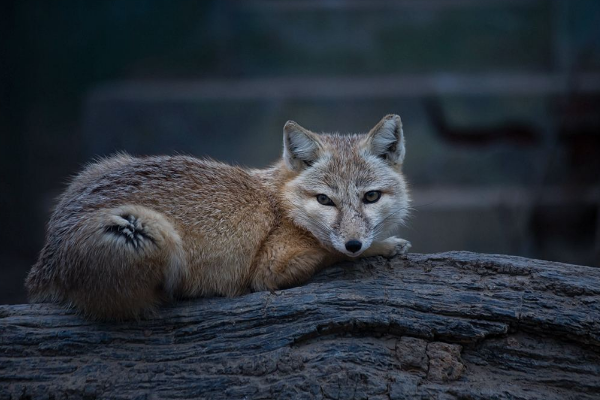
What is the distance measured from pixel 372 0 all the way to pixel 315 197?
362 inches

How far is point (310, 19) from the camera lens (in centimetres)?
1312

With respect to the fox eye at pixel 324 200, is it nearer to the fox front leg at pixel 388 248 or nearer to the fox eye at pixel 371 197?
the fox eye at pixel 371 197

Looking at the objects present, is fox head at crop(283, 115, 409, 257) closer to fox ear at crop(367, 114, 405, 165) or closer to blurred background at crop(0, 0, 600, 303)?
fox ear at crop(367, 114, 405, 165)

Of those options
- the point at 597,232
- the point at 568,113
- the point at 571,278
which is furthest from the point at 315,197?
the point at 568,113

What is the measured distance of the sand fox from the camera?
4547mm

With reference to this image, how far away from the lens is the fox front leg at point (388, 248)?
16.6 ft

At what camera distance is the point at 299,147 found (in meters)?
5.49

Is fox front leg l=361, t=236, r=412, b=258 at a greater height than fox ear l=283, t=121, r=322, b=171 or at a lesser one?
lesser

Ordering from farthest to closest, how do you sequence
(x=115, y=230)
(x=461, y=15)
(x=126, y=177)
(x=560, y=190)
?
(x=461, y=15) < (x=560, y=190) < (x=126, y=177) < (x=115, y=230)

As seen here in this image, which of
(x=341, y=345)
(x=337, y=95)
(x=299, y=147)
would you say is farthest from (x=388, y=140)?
(x=337, y=95)

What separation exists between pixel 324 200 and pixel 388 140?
86 cm

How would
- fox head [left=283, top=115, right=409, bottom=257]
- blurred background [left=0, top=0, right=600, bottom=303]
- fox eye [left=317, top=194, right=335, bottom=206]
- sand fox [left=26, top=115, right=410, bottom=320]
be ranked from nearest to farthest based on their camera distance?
sand fox [left=26, top=115, right=410, bottom=320]
fox head [left=283, top=115, right=409, bottom=257]
fox eye [left=317, top=194, right=335, bottom=206]
blurred background [left=0, top=0, right=600, bottom=303]

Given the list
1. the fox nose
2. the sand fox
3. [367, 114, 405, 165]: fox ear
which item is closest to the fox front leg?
the sand fox

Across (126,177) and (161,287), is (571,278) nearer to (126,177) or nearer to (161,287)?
(161,287)
